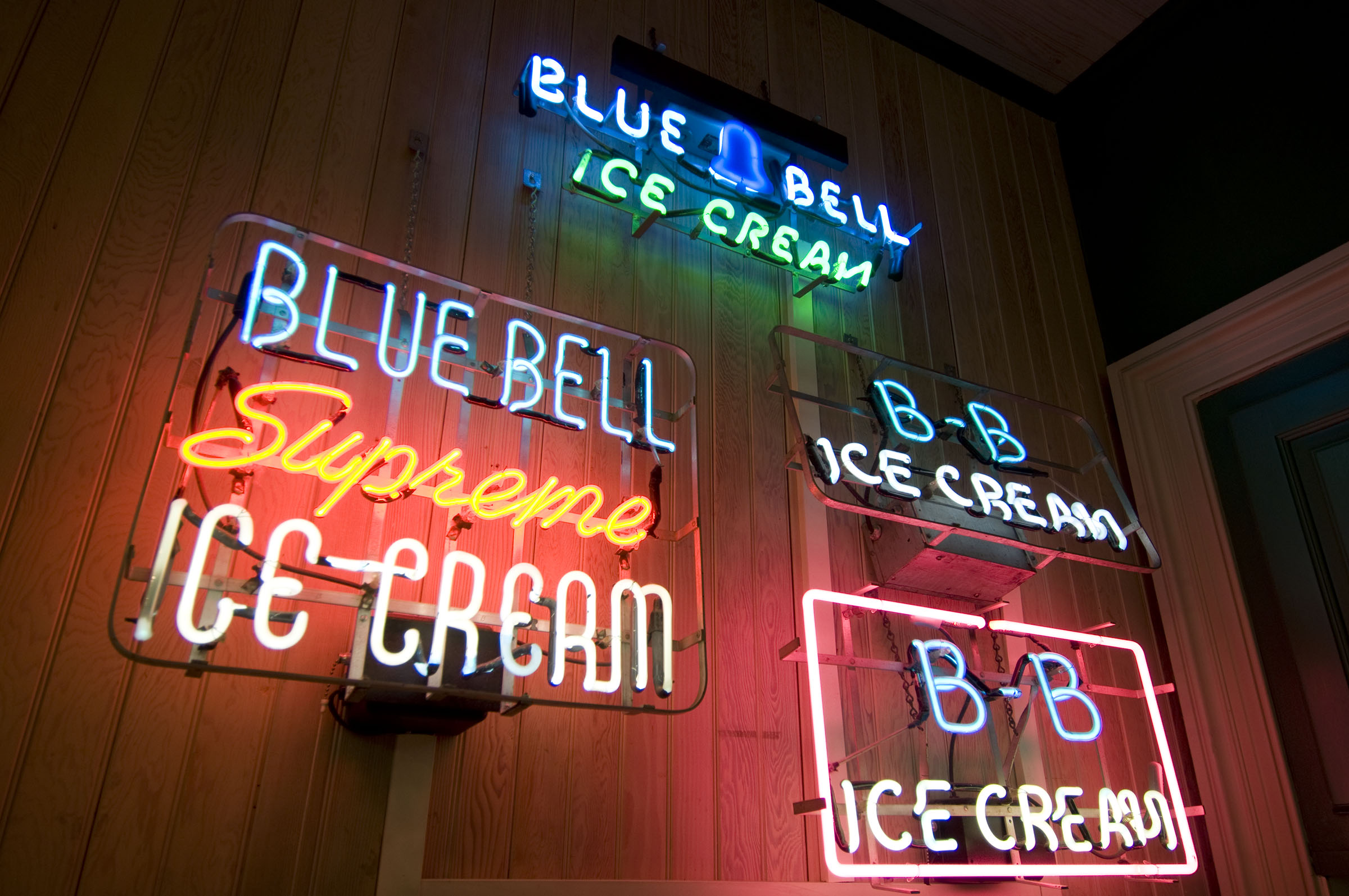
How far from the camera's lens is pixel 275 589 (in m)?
1.72

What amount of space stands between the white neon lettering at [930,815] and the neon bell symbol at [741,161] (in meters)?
2.23

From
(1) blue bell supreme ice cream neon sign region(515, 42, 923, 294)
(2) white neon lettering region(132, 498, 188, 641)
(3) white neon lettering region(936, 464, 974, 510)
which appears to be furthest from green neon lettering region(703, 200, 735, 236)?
(2) white neon lettering region(132, 498, 188, 641)

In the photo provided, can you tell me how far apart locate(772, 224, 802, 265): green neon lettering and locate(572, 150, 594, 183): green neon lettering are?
30.4 inches

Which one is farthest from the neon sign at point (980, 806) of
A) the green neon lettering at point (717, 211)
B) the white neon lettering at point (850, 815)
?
the green neon lettering at point (717, 211)

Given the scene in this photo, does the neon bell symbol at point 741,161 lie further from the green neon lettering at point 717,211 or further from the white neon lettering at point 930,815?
the white neon lettering at point 930,815

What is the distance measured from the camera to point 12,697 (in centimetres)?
183

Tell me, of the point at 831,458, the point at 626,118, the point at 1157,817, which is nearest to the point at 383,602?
the point at 831,458

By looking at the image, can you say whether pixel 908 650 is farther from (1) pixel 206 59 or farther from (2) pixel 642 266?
(1) pixel 206 59

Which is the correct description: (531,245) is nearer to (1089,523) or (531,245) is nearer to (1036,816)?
(1089,523)

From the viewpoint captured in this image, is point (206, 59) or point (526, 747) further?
point (206, 59)

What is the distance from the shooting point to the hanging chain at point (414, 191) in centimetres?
271

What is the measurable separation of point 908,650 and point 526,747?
106 cm

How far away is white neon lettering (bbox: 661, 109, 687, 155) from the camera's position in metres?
3.36

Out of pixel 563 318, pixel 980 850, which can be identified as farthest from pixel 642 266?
pixel 980 850
